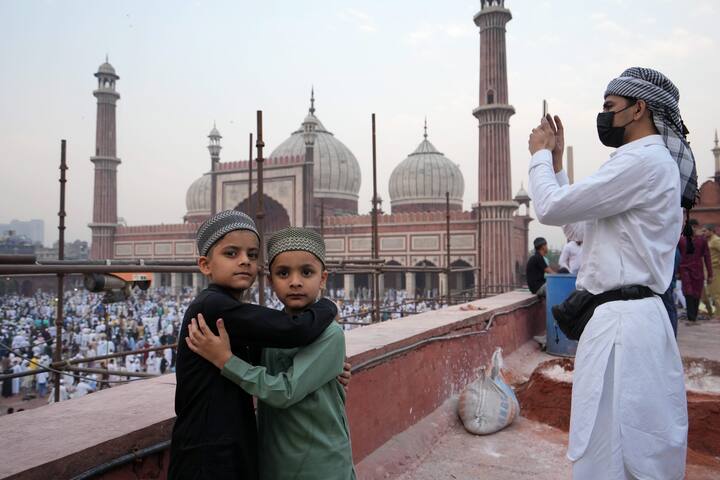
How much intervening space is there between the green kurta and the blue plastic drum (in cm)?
300

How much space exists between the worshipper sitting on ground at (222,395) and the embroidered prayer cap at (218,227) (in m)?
0.11

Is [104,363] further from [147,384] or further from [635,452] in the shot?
[635,452]

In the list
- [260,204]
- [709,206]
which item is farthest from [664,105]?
[709,206]

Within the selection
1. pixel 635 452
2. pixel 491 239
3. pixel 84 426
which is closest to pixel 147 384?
pixel 84 426

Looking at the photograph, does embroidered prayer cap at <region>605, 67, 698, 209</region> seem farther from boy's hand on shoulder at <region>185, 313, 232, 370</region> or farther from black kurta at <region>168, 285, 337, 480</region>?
boy's hand on shoulder at <region>185, 313, 232, 370</region>

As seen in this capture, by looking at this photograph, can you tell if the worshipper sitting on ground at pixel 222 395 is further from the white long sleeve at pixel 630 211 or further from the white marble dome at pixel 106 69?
the white marble dome at pixel 106 69

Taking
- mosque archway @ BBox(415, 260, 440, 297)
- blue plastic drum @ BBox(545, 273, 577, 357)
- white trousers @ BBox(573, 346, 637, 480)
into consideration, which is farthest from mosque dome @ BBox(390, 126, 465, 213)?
white trousers @ BBox(573, 346, 637, 480)

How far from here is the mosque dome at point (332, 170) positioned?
87.6 feet

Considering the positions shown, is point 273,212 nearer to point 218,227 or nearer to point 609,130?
point 609,130

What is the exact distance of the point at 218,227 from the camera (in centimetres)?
115

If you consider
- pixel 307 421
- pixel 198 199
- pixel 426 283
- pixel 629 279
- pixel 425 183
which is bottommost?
pixel 426 283

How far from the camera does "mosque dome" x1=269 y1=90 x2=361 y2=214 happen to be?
2670 centimetres

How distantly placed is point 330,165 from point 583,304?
2595cm

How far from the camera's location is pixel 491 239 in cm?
1950
